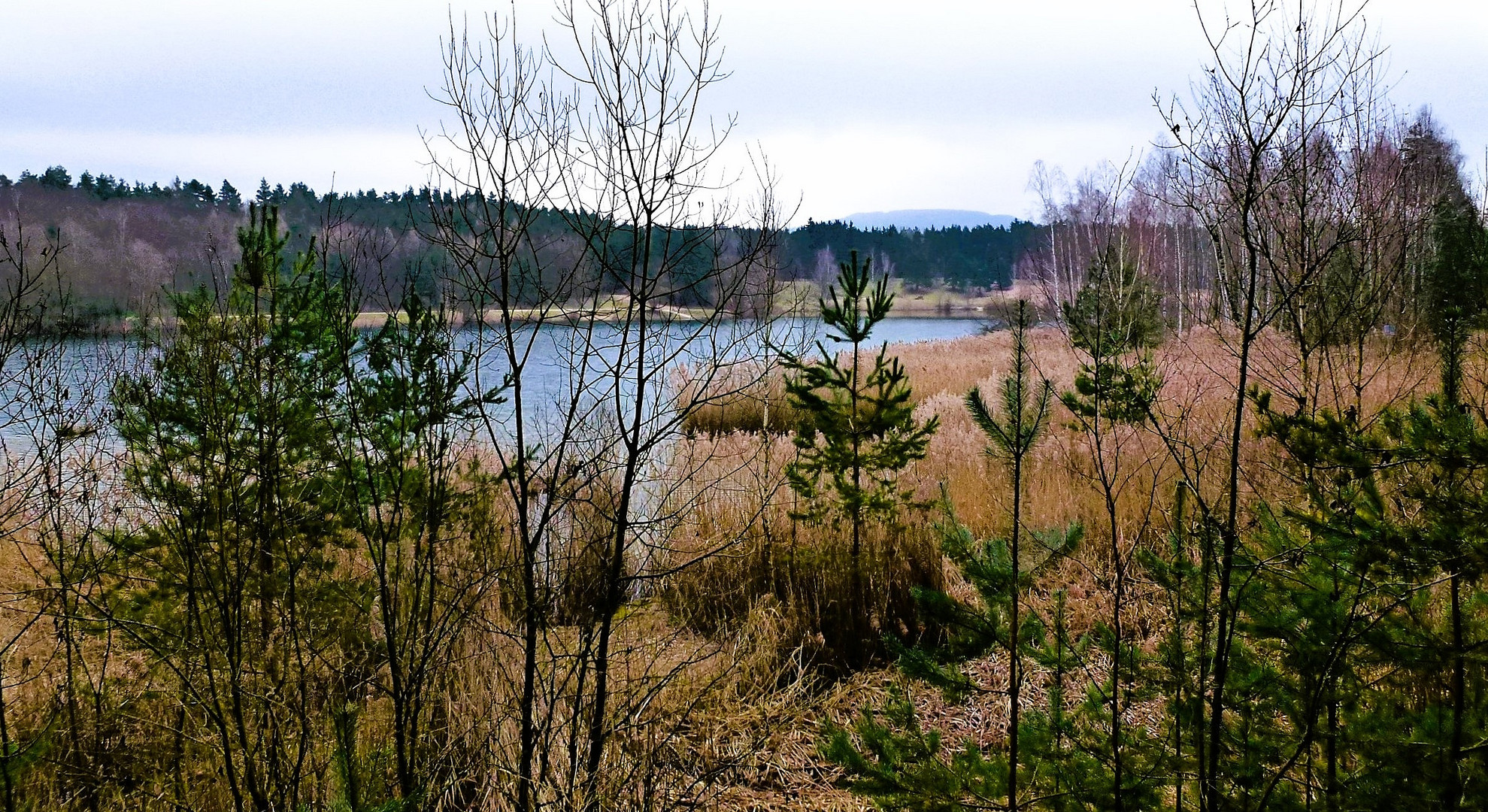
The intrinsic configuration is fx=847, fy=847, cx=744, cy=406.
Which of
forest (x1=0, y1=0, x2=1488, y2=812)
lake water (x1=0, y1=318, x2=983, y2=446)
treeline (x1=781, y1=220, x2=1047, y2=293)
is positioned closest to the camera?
forest (x1=0, y1=0, x2=1488, y2=812)

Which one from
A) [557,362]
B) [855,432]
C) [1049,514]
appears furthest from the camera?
[1049,514]

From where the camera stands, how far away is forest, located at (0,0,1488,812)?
7.99 ft

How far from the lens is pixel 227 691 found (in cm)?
381

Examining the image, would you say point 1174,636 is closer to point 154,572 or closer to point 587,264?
point 587,264

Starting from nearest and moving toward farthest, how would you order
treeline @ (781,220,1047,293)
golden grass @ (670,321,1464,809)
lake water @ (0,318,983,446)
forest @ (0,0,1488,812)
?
forest @ (0,0,1488,812) → lake water @ (0,318,983,446) → golden grass @ (670,321,1464,809) → treeline @ (781,220,1047,293)

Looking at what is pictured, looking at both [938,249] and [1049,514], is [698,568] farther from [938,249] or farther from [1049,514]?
[938,249]

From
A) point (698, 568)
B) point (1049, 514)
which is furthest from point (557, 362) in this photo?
point (1049, 514)

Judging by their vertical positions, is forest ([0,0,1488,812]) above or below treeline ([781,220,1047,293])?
below

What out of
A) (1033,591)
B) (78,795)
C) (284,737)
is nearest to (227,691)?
(284,737)

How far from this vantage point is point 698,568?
6066mm

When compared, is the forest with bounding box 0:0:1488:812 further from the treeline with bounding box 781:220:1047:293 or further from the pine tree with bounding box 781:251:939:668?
the treeline with bounding box 781:220:1047:293

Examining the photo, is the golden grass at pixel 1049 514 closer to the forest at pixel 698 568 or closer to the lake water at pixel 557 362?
the forest at pixel 698 568

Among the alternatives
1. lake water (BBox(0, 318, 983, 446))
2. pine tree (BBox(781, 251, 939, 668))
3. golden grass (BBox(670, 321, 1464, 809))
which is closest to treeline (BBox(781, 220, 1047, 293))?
golden grass (BBox(670, 321, 1464, 809))

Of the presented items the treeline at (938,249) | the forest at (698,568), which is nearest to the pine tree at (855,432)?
the forest at (698,568)
